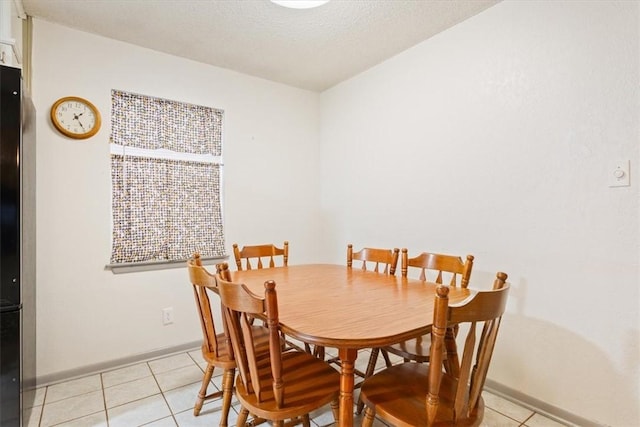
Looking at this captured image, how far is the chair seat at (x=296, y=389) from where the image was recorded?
1.18m

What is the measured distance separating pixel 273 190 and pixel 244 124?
66 centimetres

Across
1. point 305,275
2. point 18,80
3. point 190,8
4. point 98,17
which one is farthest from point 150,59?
point 305,275

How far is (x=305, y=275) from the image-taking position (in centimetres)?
209

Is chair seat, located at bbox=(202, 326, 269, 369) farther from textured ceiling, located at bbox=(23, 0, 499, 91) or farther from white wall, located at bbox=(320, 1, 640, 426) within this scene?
textured ceiling, located at bbox=(23, 0, 499, 91)

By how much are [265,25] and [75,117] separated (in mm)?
1423

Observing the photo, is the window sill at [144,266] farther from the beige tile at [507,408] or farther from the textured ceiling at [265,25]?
the beige tile at [507,408]

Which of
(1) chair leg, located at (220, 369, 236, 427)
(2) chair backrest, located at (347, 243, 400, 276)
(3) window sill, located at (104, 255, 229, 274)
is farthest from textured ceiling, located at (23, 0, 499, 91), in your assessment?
(1) chair leg, located at (220, 369, 236, 427)

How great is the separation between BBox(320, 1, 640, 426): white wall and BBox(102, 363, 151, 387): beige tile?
2110 millimetres

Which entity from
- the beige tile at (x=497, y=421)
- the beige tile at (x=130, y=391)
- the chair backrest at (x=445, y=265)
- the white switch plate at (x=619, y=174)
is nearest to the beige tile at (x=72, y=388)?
the beige tile at (x=130, y=391)

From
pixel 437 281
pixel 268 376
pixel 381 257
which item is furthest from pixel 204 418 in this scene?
pixel 437 281

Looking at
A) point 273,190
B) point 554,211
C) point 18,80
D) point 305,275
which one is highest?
point 18,80

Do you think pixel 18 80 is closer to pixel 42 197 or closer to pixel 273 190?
pixel 42 197

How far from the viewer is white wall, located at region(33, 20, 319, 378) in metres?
2.21

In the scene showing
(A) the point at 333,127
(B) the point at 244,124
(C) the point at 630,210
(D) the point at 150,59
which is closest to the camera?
(C) the point at 630,210
